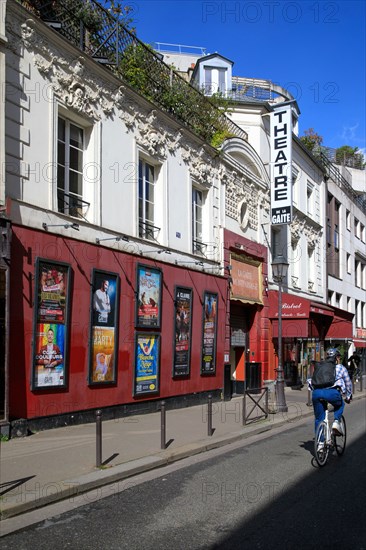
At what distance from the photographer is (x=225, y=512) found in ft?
18.9

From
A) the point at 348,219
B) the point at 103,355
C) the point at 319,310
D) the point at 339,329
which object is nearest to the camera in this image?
the point at 103,355

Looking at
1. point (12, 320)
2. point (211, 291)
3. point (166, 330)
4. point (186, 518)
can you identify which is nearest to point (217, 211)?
point (211, 291)

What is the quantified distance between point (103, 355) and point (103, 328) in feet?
1.92

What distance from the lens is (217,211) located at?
1769 cm

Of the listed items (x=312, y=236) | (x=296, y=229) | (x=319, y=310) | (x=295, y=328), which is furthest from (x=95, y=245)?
(x=312, y=236)

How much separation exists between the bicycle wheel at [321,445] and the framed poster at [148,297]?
19.6ft

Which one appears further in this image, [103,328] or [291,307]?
[291,307]

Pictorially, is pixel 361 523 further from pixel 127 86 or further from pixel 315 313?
pixel 315 313

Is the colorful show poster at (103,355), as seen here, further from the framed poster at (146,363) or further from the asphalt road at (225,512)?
the asphalt road at (225,512)

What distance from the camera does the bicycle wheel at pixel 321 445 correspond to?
26.2 ft

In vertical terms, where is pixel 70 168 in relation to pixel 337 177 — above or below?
below

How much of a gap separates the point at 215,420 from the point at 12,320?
556cm

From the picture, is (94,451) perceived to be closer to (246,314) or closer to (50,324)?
(50,324)

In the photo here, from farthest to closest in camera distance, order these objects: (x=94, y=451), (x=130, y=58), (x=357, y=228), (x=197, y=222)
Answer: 1. (x=357, y=228)
2. (x=197, y=222)
3. (x=130, y=58)
4. (x=94, y=451)
